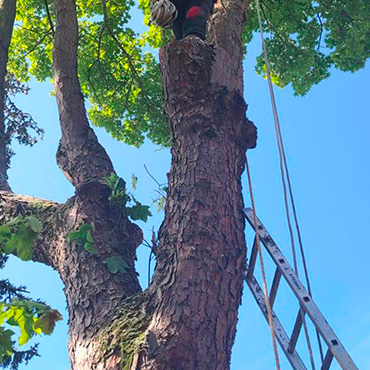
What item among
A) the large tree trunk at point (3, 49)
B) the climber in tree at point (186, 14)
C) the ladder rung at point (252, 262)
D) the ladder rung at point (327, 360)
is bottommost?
the ladder rung at point (327, 360)

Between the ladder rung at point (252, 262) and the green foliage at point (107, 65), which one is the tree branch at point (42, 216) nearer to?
the ladder rung at point (252, 262)

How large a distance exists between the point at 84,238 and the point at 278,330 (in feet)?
4.51

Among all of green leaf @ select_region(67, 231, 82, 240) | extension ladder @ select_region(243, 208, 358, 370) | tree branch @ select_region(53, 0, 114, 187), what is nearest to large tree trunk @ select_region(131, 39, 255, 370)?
extension ladder @ select_region(243, 208, 358, 370)

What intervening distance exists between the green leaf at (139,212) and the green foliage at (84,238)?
38cm

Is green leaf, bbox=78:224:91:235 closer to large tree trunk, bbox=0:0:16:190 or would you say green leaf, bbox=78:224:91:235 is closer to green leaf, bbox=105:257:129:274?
green leaf, bbox=105:257:129:274

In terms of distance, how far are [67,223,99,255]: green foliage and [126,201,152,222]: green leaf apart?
380 mm

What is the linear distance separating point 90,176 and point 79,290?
963mm

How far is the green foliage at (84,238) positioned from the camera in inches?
122

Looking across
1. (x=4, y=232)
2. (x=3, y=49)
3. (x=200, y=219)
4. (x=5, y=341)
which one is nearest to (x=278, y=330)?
(x=200, y=219)

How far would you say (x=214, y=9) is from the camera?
13.7 feet

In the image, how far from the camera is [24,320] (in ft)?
8.62

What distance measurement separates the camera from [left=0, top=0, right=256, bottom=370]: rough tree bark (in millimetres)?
2426

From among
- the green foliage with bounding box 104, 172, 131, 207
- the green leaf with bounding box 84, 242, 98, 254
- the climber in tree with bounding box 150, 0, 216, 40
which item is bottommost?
the green leaf with bounding box 84, 242, 98, 254

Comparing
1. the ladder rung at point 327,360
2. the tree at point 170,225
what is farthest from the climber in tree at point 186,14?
the ladder rung at point 327,360
